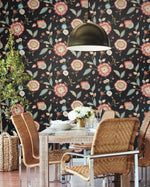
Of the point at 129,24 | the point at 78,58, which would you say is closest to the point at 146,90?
the point at 129,24

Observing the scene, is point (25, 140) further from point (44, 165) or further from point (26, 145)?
point (44, 165)

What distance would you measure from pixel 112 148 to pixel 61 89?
315 centimetres

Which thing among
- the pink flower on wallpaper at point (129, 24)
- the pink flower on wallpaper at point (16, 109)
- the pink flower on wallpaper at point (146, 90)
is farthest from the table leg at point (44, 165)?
the pink flower on wallpaper at point (129, 24)

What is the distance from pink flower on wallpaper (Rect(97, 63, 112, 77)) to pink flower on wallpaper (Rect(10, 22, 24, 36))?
1529 mm

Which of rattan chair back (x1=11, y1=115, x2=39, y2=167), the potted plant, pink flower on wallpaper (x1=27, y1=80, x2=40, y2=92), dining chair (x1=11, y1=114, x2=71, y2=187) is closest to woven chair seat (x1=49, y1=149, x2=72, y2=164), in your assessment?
dining chair (x1=11, y1=114, x2=71, y2=187)

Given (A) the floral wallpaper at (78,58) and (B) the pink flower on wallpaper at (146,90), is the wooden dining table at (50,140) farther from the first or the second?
(B) the pink flower on wallpaper at (146,90)

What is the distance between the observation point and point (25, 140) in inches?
135

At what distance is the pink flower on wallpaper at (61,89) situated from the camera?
222 inches

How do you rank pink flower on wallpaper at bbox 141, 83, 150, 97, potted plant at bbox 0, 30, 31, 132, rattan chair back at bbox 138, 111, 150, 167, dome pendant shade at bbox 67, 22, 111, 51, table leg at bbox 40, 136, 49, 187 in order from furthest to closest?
pink flower on wallpaper at bbox 141, 83, 150, 97 → potted plant at bbox 0, 30, 31, 132 → dome pendant shade at bbox 67, 22, 111, 51 → rattan chair back at bbox 138, 111, 150, 167 → table leg at bbox 40, 136, 49, 187

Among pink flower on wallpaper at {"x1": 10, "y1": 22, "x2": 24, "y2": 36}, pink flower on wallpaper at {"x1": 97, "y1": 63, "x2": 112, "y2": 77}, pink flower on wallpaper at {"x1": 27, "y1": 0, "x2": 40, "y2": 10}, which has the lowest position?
pink flower on wallpaper at {"x1": 97, "y1": 63, "x2": 112, "y2": 77}

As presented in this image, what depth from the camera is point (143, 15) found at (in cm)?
559

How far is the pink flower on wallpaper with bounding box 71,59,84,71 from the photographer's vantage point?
5.65 m

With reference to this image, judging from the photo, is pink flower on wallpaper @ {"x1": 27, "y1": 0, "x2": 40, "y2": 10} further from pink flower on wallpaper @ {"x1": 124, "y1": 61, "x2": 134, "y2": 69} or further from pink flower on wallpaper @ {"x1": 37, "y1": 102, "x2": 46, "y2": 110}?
pink flower on wallpaper @ {"x1": 124, "y1": 61, "x2": 134, "y2": 69}

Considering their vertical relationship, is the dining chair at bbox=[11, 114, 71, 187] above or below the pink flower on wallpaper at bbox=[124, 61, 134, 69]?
below
